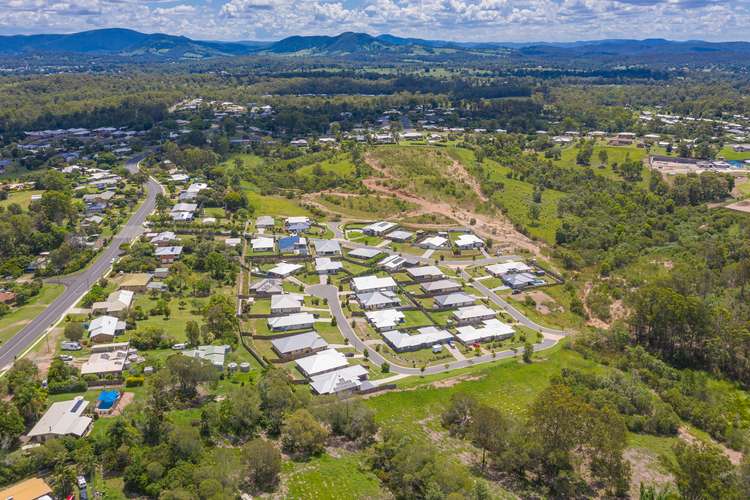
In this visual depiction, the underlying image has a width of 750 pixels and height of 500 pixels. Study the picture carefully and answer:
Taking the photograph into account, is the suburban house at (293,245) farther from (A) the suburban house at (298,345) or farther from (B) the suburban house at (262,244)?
(A) the suburban house at (298,345)

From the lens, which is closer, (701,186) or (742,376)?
(742,376)

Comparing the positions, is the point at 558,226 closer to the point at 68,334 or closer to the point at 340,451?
the point at 340,451

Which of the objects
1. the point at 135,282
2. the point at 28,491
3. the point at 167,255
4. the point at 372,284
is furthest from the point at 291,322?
the point at 28,491

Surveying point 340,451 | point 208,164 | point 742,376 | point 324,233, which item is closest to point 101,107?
point 208,164

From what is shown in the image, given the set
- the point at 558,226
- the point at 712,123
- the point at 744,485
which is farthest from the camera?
the point at 712,123

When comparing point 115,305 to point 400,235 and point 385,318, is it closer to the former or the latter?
point 385,318

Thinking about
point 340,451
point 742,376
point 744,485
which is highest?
point 744,485

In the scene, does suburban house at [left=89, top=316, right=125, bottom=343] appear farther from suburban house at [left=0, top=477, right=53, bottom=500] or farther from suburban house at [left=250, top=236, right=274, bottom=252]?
suburban house at [left=250, top=236, right=274, bottom=252]

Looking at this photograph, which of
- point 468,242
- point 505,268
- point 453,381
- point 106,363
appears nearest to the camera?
point 106,363

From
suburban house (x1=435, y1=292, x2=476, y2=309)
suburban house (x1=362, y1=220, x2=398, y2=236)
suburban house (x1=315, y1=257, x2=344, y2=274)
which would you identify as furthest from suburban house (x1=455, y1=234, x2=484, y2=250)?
suburban house (x1=315, y1=257, x2=344, y2=274)
